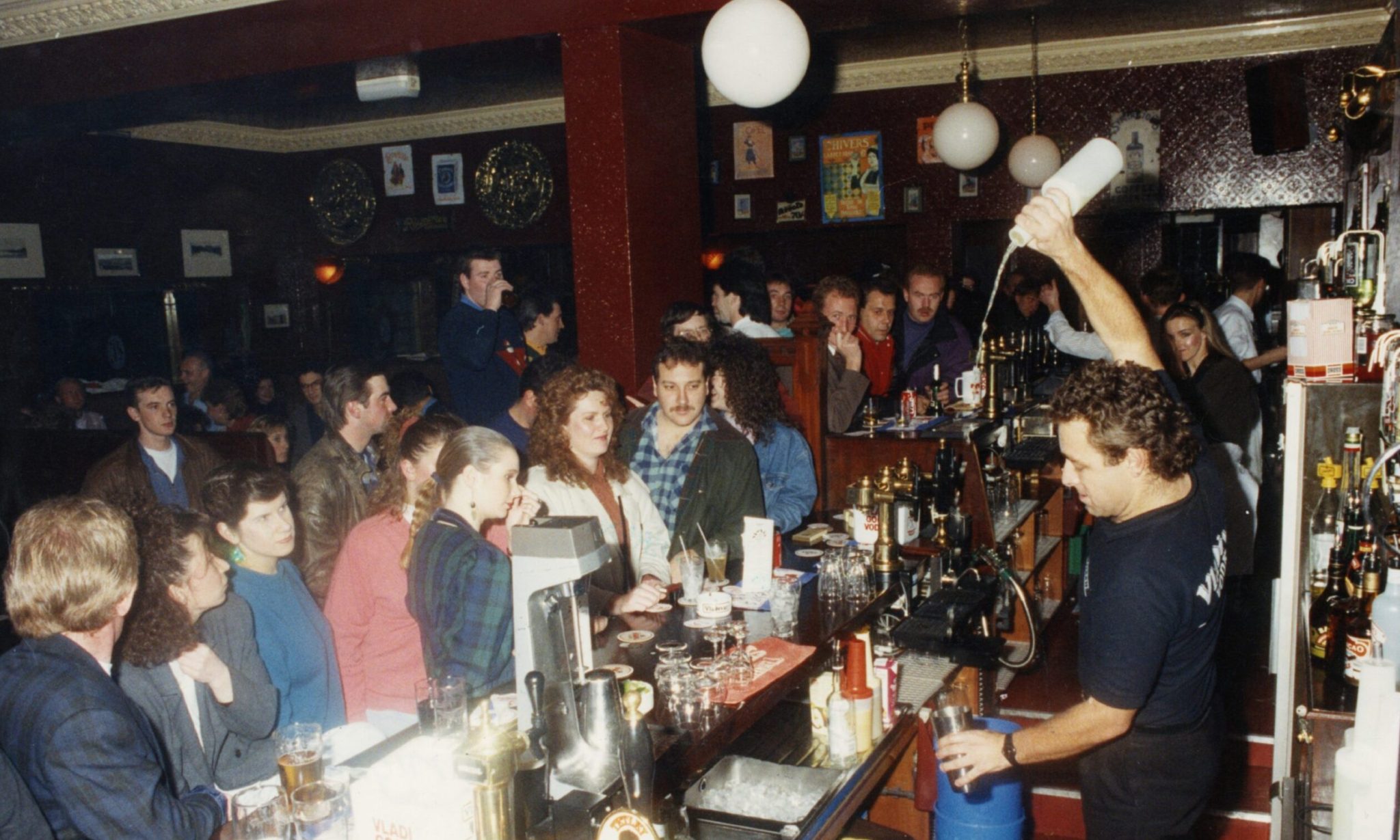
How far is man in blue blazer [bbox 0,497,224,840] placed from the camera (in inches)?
78.9

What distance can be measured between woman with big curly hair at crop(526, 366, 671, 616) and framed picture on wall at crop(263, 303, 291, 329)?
7737 mm

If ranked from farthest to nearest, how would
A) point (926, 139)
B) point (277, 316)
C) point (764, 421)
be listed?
point (277, 316)
point (926, 139)
point (764, 421)

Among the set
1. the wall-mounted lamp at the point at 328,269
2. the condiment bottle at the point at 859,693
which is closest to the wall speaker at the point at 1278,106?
the condiment bottle at the point at 859,693

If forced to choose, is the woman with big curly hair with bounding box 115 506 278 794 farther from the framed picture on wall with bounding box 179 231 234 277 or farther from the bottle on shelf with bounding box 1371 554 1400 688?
the framed picture on wall with bounding box 179 231 234 277

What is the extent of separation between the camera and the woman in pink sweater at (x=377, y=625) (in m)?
2.99

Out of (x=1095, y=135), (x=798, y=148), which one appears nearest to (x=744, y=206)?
(x=798, y=148)

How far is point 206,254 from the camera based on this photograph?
9867mm

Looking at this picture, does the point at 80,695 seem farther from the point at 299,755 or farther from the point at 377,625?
the point at 377,625

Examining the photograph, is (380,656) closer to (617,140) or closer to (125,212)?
(617,140)

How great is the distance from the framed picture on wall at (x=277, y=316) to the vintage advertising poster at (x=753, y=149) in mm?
4981


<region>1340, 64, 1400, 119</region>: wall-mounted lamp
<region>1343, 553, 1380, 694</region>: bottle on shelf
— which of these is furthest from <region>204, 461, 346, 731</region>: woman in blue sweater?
<region>1340, 64, 1400, 119</region>: wall-mounted lamp

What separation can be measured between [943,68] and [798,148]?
133cm

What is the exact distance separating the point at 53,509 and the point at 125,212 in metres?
8.18

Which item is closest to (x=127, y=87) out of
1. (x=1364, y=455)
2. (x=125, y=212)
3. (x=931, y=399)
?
(x=125, y=212)
